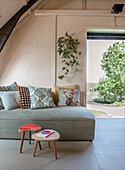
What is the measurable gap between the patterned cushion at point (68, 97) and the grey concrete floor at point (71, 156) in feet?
3.18

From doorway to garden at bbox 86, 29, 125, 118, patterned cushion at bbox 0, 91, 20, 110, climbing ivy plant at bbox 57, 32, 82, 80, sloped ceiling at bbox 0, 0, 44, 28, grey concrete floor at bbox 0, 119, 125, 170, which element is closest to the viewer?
grey concrete floor at bbox 0, 119, 125, 170

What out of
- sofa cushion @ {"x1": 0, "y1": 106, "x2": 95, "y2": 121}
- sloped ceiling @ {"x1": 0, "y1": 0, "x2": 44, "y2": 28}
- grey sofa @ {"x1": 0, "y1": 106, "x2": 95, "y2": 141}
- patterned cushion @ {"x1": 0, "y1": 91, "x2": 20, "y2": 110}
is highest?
sloped ceiling @ {"x1": 0, "y1": 0, "x2": 44, "y2": 28}

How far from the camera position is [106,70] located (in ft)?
13.6

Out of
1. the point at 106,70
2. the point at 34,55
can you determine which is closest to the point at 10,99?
the point at 34,55

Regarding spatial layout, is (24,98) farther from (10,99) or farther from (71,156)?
(71,156)

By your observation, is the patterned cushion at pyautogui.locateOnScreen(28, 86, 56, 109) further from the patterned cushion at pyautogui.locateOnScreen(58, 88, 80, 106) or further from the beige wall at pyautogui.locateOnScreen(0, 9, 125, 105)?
the beige wall at pyautogui.locateOnScreen(0, 9, 125, 105)

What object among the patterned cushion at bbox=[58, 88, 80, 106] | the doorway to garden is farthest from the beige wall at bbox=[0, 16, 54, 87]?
the doorway to garden

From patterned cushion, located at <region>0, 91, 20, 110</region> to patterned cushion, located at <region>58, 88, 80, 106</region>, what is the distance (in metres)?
0.92

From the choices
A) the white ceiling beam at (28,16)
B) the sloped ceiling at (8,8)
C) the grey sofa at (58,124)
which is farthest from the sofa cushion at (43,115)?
the white ceiling beam at (28,16)

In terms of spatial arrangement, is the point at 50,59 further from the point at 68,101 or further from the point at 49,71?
the point at 68,101

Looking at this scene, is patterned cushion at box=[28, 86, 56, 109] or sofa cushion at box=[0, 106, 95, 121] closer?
sofa cushion at box=[0, 106, 95, 121]

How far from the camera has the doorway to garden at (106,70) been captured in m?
4.11

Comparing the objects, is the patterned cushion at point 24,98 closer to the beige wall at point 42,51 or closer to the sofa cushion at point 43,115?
the sofa cushion at point 43,115

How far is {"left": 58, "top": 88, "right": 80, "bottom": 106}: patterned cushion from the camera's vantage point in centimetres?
330
